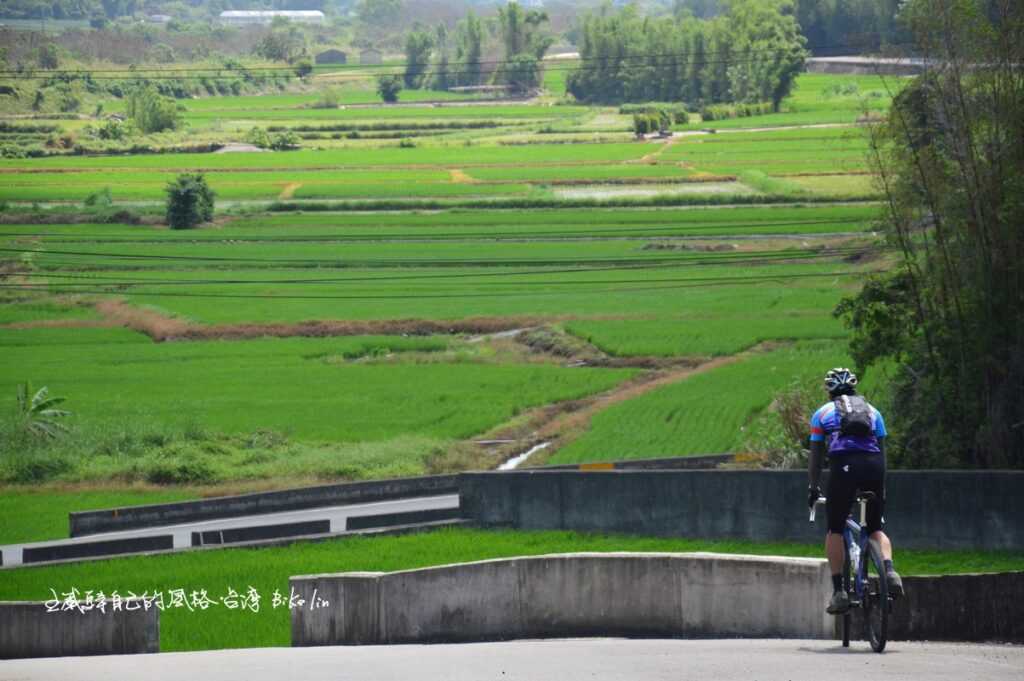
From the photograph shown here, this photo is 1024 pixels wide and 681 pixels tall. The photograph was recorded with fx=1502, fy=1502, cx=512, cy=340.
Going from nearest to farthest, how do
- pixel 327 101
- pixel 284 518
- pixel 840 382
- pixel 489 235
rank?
pixel 840 382
pixel 284 518
pixel 489 235
pixel 327 101

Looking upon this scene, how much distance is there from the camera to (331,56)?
163 metres

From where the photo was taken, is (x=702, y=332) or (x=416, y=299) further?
(x=416, y=299)

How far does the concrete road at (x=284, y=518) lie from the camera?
29.6m

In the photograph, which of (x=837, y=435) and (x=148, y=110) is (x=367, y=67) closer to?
(x=148, y=110)

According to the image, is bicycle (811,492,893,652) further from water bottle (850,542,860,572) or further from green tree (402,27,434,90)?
green tree (402,27,434,90)

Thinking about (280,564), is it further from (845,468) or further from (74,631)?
(845,468)

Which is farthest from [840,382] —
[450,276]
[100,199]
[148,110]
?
[148,110]

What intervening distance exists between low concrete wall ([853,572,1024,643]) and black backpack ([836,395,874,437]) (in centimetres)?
158

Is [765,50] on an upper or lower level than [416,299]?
upper

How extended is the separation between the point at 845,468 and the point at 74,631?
27.1ft

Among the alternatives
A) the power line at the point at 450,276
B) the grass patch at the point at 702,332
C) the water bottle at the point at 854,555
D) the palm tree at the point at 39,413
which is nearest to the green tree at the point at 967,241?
the water bottle at the point at 854,555

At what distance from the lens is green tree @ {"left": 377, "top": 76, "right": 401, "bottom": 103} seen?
490 ft

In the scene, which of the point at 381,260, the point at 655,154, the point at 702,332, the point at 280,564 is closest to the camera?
the point at 280,564

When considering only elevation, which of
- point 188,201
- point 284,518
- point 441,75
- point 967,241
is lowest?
point 284,518
